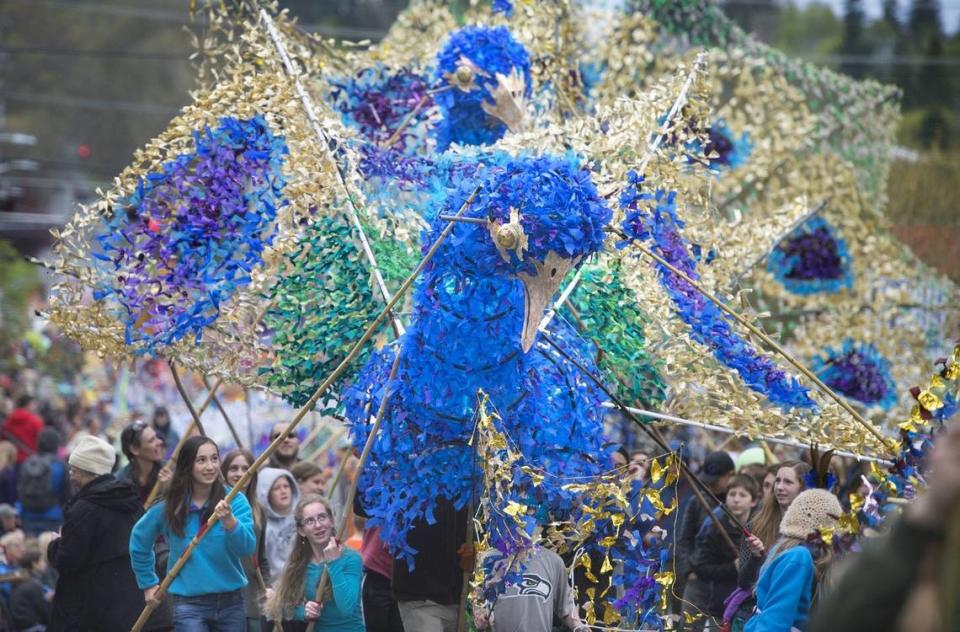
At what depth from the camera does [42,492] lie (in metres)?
13.0

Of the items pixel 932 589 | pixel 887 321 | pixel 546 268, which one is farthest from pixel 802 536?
pixel 887 321

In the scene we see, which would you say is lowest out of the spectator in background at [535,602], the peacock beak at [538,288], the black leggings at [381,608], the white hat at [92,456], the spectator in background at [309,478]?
the spectator in background at [309,478]

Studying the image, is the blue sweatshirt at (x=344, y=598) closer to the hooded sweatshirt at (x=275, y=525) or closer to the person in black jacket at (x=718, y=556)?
the hooded sweatshirt at (x=275, y=525)

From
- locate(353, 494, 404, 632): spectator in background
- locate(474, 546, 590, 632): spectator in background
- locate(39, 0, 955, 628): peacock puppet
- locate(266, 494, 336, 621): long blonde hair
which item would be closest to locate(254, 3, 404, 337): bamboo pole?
locate(39, 0, 955, 628): peacock puppet

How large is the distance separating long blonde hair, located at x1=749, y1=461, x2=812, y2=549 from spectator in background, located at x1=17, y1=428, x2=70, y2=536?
22.3 ft

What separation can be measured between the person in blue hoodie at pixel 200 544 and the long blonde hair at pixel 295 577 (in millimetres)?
183

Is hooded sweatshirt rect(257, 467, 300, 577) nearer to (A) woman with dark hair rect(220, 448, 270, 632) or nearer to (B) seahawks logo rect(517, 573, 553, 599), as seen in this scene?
(A) woman with dark hair rect(220, 448, 270, 632)

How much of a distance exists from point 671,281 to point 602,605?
231 centimetres

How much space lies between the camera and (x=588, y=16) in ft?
45.2

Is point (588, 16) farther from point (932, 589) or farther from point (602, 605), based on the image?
point (932, 589)

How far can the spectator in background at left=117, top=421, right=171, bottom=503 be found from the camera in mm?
9234

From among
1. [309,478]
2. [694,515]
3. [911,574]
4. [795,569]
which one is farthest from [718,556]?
[911,574]

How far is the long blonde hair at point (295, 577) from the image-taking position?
8.05m

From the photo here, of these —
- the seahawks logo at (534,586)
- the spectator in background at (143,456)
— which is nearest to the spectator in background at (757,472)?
the seahawks logo at (534,586)
